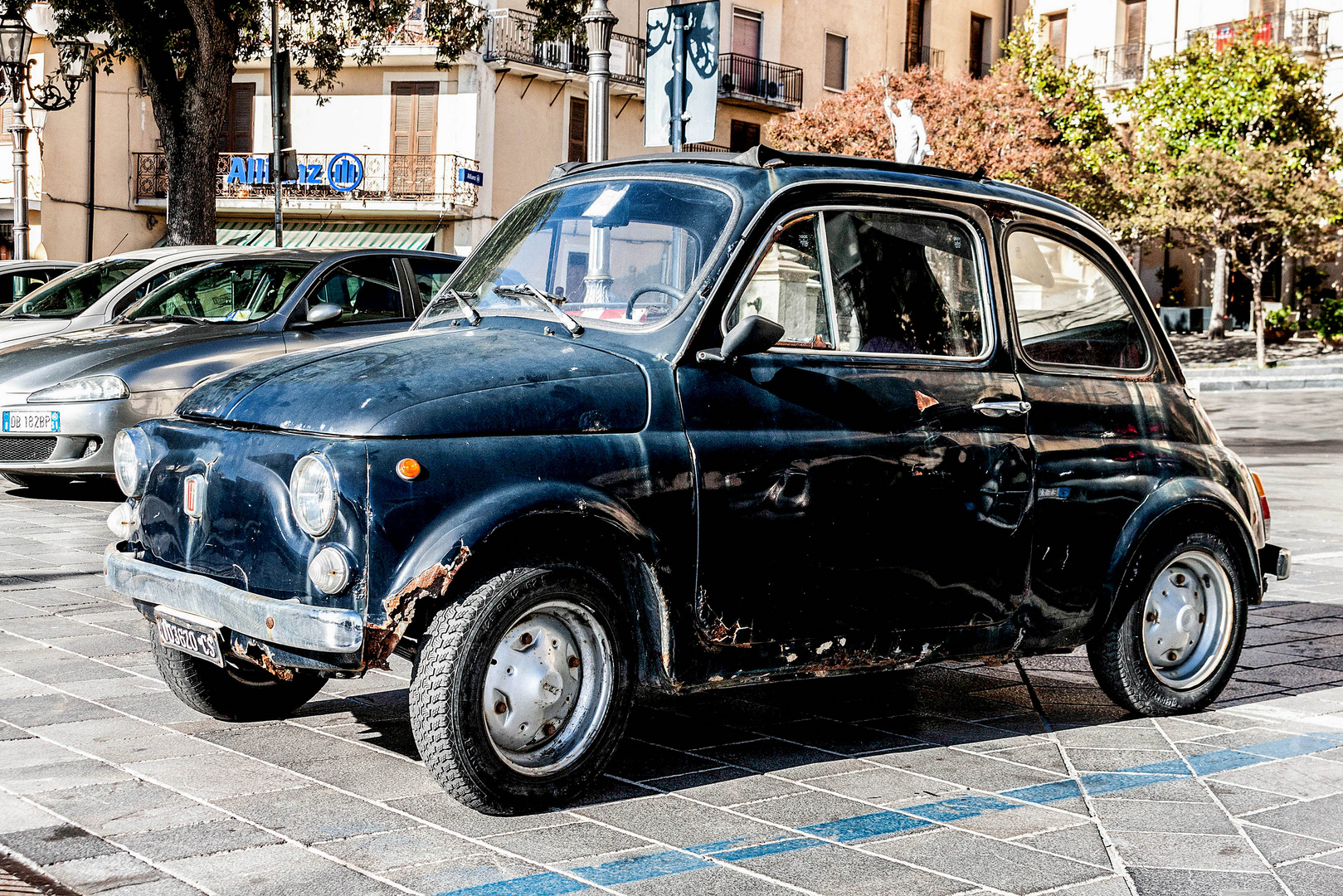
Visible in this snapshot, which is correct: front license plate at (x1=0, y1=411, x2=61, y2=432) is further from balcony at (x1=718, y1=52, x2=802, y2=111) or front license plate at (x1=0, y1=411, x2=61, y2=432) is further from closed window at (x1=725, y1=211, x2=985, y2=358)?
balcony at (x1=718, y1=52, x2=802, y2=111)

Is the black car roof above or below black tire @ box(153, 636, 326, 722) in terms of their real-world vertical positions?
above

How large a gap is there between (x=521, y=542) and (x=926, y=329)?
174 cm

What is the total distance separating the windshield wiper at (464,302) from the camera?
201 inches

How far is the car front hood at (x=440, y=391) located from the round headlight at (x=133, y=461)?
0.55ft

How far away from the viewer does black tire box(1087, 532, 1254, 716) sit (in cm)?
559

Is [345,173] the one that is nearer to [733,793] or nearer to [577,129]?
[577,129]

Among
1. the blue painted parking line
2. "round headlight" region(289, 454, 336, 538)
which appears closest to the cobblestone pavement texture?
the blue painted parking line

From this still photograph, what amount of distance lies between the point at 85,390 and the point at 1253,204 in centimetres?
3103

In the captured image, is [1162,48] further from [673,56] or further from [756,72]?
[673,56]

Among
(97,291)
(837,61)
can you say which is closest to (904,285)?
(97,291)

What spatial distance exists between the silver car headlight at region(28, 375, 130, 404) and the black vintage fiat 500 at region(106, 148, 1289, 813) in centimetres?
546

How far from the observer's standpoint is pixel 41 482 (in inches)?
466

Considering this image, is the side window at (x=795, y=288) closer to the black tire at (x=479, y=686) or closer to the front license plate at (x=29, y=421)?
the black tire at (x=479, y=686)

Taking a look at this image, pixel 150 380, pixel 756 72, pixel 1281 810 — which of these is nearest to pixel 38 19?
pixel 756 72
